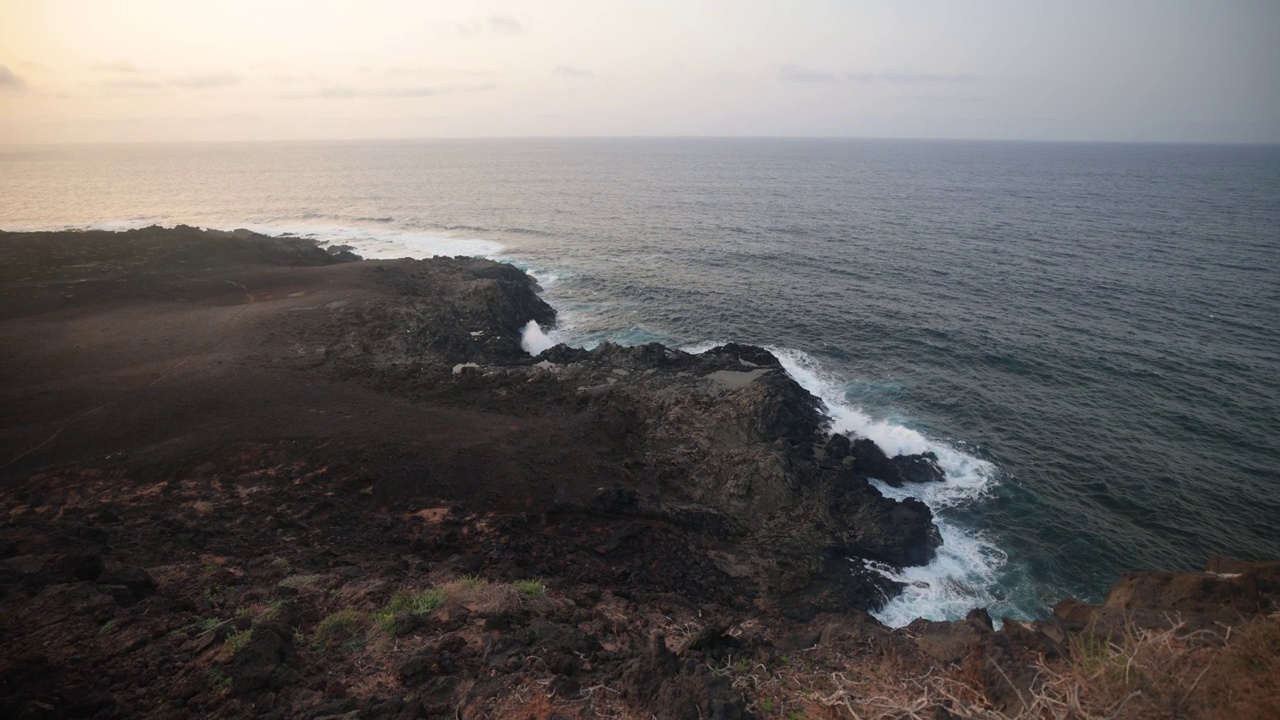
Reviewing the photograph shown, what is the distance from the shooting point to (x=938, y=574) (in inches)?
812

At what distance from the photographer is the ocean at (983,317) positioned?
22516mm

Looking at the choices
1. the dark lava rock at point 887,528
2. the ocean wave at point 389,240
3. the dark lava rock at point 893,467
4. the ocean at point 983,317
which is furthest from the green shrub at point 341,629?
the ocean wave at point 389,240

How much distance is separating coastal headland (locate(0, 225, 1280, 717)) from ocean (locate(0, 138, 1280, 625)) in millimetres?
4275

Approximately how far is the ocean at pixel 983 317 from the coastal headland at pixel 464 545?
14.0 ft

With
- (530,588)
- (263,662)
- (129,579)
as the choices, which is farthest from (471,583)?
(129,579)

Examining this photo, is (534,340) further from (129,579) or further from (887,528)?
(129,579)

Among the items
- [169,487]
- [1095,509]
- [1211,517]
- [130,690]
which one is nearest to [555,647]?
[130,690]

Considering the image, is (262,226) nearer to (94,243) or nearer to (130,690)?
A: (94,243)

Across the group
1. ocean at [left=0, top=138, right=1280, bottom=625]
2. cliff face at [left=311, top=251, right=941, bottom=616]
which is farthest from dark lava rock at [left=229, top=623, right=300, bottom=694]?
→ ocean at [left=0, top=138, right=1280, bottom=625]

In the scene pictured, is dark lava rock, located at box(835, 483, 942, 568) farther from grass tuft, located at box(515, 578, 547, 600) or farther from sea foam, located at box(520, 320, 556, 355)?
sea foam, located at box(520, 320, 556, 355)

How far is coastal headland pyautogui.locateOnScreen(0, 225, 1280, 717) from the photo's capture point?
31.9ft

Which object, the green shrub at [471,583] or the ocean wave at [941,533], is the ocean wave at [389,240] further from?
the green shrub at [471,583]

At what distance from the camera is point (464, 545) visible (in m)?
17.3

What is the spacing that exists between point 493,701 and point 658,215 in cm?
7858
